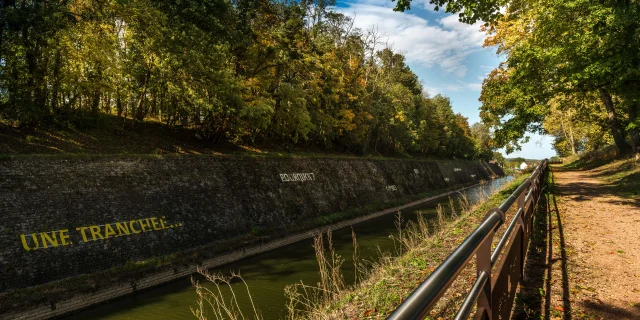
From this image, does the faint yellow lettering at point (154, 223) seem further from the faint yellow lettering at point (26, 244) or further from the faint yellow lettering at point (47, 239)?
the faint yellow lettering at point (26, 244)

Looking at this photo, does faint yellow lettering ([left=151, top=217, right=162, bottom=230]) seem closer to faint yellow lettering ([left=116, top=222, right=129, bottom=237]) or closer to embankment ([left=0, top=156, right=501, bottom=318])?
embankment ([left=0, top=156, right=501, bottom=318])

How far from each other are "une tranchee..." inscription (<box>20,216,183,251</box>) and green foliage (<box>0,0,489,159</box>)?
584 centimetres

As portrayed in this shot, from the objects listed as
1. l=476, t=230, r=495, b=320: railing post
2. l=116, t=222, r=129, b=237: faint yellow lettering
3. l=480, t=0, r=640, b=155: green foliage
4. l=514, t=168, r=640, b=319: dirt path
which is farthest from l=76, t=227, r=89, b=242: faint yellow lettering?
l=480, t=0, r=640, b=155: green foliage

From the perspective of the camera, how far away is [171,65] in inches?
604

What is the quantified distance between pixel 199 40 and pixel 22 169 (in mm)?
8177

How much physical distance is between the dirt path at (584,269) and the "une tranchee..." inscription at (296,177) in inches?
513

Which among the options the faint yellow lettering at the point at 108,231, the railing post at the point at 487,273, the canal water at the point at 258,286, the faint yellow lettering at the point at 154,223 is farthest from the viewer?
the faint yellow lettering at the point at 154,223

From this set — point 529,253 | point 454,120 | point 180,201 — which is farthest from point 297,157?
point 454,120

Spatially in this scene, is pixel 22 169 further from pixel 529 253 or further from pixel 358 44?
pixel 358 44

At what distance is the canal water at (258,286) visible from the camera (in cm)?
866

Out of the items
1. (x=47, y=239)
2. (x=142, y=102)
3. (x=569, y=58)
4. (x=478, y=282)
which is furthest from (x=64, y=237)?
(x=569, y=58)

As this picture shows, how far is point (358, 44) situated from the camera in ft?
101

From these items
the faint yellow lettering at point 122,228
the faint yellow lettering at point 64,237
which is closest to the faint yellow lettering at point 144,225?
the faint yellow lettering at point 122,228

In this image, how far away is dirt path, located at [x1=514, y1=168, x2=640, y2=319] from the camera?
343cm
